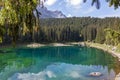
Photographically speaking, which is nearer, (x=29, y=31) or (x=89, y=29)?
(x=29, y=31)

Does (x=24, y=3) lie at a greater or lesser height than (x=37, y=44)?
greater

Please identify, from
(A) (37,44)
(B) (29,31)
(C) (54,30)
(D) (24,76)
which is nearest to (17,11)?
(B) (29,31)

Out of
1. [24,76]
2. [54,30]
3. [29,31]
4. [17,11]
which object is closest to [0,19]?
[17,11]

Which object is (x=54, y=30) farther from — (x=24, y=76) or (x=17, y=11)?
(x=17, y=11)

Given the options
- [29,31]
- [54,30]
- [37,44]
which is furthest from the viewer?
[54,30]

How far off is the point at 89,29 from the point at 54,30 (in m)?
26.9

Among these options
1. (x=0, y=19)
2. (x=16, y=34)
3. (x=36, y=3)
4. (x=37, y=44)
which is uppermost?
(x=36, y=3)

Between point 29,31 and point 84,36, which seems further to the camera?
point 84,36

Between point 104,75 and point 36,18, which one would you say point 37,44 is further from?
point 36,18

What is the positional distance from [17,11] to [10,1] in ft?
0.94

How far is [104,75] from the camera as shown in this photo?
6475 cm

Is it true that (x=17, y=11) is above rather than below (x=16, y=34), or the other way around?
above

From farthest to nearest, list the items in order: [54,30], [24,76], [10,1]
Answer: [54,30]
[24,76]
[10,1]

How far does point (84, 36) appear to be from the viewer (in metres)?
→ 197
